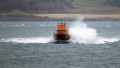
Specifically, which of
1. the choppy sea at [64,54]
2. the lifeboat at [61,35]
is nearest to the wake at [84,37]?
the choppy sea at [64,54]

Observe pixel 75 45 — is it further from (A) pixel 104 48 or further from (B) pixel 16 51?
(B) pixel 16 51

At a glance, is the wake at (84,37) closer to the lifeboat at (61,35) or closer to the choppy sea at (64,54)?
the choppy sea at (64,54)

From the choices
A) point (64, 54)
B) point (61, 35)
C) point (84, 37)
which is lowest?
point (84, 37)

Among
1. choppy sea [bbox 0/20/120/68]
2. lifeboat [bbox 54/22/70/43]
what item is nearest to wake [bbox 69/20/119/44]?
choppy sea [bbox 0/20/120/68]

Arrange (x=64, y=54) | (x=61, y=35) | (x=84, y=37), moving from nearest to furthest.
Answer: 1. (x=64, y=54)
2. (x=61, y=35)
3. (x=84, y=37)

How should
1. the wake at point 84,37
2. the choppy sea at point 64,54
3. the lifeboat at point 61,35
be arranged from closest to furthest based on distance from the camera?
the choppy sea at point 64,54
the lifeboat at point 61,35
the wake at point 84,37

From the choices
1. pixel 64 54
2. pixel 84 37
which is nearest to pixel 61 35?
pixel 84 37

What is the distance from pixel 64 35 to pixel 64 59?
17.4 meters

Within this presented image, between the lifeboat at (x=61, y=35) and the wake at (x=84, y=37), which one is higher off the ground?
the lifeboat at (x=61, y=35)

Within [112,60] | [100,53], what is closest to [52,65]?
[112,60]

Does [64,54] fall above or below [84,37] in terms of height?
above

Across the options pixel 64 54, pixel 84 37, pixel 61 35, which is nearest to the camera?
pixel 64 54

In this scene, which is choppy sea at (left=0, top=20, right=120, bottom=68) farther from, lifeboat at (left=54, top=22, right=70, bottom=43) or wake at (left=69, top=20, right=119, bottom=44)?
lifeboat at (left=54, top=22, right=70, bottom=43)

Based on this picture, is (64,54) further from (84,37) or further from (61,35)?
(84,37)
